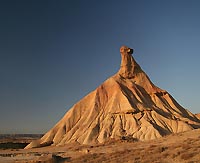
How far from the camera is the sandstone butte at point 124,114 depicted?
57.5 meters

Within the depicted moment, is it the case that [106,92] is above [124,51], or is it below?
below

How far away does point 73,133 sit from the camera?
6203 cm

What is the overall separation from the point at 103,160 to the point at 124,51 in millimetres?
53711

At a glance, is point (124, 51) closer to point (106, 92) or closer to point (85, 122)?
point (106, 92)

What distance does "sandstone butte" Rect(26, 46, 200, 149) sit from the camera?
57.5m

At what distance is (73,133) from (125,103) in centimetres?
1231

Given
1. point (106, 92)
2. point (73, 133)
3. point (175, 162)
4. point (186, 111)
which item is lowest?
point (175, 162)

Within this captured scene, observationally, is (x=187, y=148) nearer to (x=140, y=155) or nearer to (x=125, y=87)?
(x=140, y=155)

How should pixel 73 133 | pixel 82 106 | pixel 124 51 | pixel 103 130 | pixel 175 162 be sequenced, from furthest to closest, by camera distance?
pixel 124 51, pixel 82 106, pixel 73 133, pixel 103 130, pixel 175 162

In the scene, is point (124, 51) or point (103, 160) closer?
point (103, 160)

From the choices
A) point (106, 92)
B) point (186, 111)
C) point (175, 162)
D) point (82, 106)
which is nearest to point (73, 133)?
point (82, 106)

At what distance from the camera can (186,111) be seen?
7181 cm

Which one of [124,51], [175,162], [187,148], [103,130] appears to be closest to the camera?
[175,162]

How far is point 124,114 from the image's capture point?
62719 millimetres
